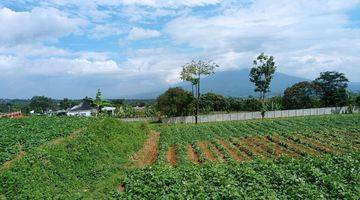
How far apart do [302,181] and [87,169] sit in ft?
39.0

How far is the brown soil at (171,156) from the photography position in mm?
29828

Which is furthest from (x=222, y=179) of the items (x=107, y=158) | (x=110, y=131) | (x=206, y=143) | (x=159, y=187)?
(x=206, y=143)

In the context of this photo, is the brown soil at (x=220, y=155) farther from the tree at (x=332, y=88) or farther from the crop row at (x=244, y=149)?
the tree at (x=332, y=88)

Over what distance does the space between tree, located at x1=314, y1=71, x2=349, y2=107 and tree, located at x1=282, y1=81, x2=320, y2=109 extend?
1422mm

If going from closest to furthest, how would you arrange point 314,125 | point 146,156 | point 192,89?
point 146,156 < point 314,125 < point 192,89

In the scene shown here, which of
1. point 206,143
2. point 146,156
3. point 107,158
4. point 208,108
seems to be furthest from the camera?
point 208,108

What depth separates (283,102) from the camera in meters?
90.0

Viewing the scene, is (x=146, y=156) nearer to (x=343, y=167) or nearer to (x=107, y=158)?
(x=107, y=158)

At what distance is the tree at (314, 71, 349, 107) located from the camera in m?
87.9

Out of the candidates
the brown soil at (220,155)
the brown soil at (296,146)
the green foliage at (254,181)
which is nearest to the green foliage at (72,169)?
the green foliage at (254,181)

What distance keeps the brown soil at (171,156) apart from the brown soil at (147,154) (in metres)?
0.98

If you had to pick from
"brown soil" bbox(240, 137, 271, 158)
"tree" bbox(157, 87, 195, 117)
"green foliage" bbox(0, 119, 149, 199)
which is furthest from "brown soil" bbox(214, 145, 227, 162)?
"tree" bbox(157, 87, 195, 117)

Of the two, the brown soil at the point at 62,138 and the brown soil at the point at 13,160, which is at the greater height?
the brown soil at the point at 62,138

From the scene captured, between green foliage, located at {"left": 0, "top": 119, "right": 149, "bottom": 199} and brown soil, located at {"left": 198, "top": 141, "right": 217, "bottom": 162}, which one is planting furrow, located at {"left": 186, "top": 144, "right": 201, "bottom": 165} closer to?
brown soil, located at {"left": 198, "top": 141, "right": 217, "bottom": 162}
